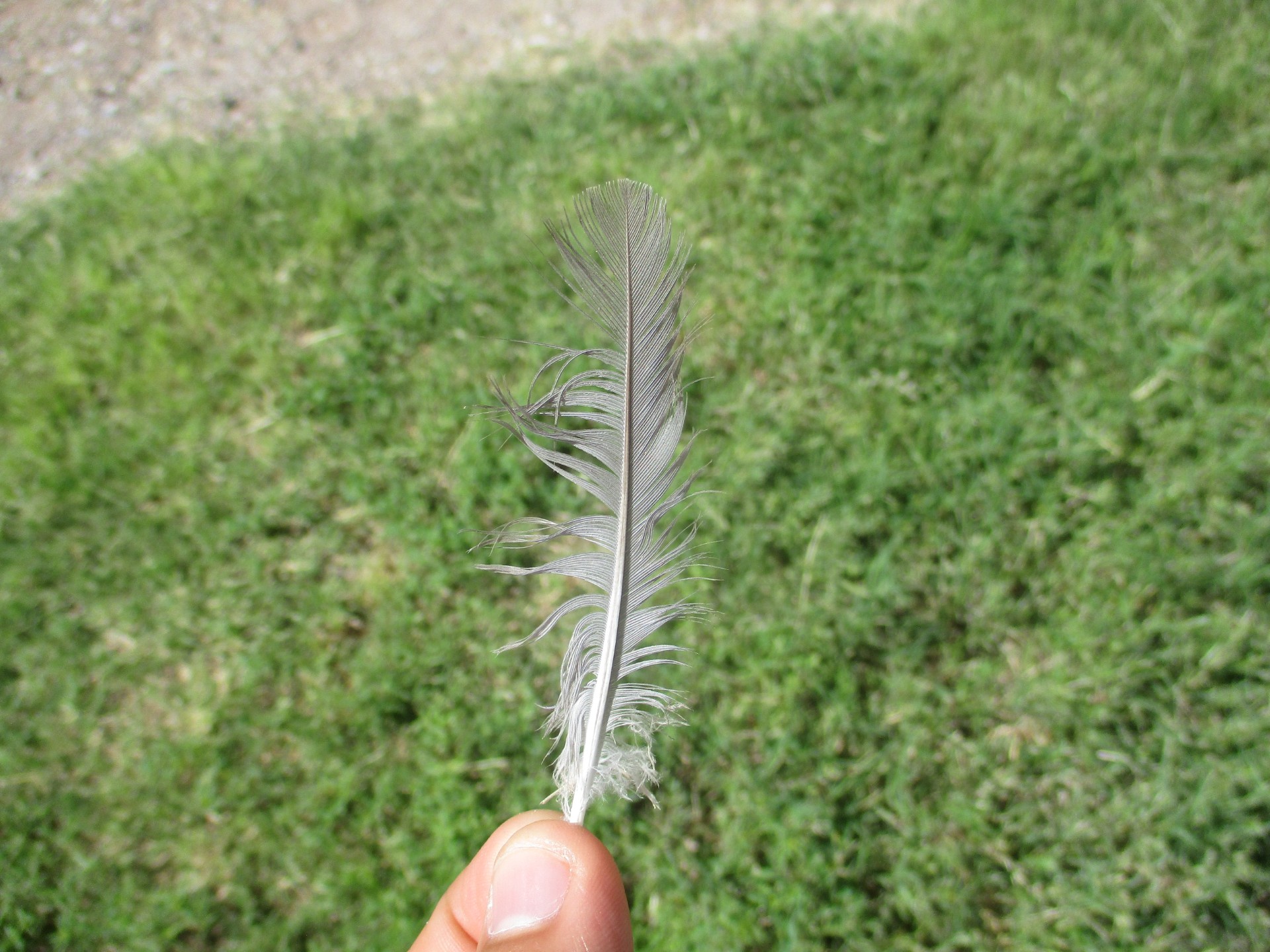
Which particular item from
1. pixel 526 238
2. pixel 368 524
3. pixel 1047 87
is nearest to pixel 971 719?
pixel 368 524

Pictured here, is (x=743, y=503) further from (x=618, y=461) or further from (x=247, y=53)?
(x=247, y=53)

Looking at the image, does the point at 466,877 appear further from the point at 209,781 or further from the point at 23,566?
the point at 23,566

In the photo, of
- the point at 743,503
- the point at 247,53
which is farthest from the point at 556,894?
the point at 247,53

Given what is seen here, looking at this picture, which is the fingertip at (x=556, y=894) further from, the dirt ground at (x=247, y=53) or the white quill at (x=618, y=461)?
the dirt ground at (x=247, y=53)

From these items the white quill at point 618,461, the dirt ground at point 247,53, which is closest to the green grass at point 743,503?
the dirt ground at point 247,53

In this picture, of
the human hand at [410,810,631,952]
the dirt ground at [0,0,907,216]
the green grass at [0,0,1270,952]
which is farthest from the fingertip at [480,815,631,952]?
the dirt ground at [0,0,907,216]

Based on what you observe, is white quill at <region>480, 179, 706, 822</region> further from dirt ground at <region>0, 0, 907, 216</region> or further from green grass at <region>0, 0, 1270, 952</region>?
dirt ground at <region>0, 0, 907, 216</region>
